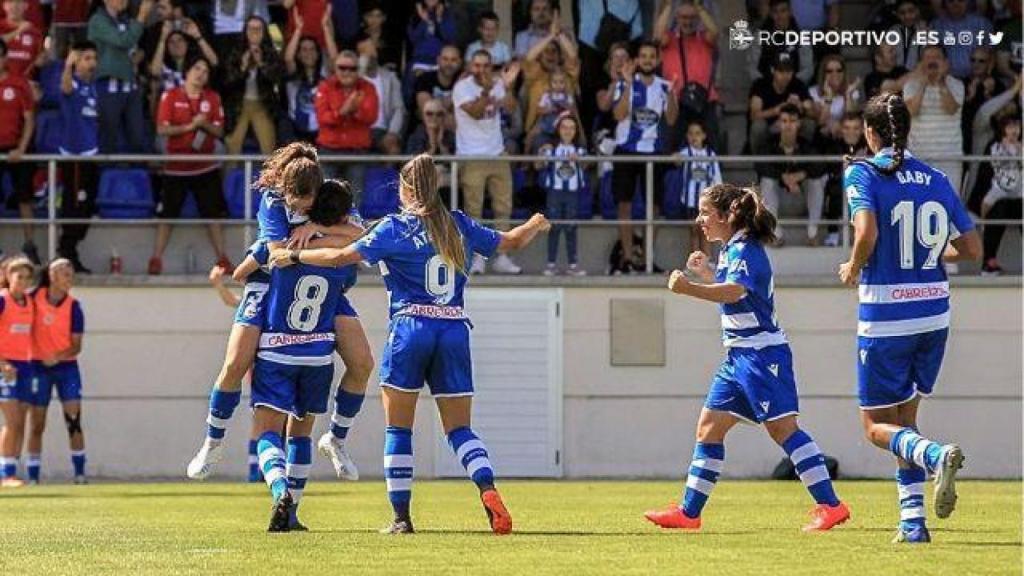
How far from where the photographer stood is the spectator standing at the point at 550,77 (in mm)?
24297

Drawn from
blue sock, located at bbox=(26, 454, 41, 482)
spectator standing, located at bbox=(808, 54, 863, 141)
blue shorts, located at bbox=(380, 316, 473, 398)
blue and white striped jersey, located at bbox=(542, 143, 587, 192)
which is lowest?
blue sock, located at bbox=(26, 454, 41, 482)

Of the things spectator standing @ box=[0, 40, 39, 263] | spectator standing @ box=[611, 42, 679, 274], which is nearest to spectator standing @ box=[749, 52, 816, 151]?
spectator standing @ box=[611, 42, 679, 274]

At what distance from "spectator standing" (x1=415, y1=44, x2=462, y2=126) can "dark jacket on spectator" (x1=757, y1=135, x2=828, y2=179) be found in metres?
3.46

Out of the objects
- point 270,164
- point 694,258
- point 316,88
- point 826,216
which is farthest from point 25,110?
point 694,258

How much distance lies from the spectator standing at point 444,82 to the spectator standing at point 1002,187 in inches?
233

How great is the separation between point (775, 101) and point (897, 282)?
1313cm

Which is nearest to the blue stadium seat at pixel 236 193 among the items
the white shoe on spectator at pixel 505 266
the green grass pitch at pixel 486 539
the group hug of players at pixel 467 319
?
the white shoe on spectator at pixel 505 266

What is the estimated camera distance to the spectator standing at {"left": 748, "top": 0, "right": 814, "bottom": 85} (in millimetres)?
24797

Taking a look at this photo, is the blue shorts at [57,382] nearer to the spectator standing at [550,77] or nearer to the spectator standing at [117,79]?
the spectator standing at [117,79]

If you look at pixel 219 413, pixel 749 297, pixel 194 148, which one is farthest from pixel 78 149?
pixel 749 297

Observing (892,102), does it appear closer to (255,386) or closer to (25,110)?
(255,386)

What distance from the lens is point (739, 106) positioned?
25562 millimetres

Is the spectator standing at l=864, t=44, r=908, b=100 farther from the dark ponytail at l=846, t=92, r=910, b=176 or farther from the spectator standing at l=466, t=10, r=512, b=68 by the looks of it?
the dark ponytail at l=846, t=92, r=910, b=176

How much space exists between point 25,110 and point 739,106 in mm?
8102
